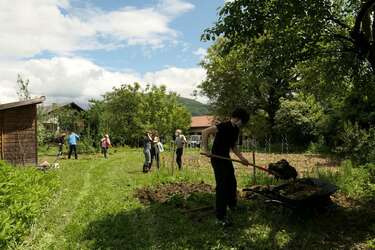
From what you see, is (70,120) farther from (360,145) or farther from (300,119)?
(360,145)

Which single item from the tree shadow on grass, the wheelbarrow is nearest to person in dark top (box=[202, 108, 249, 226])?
the tree shadow on grass

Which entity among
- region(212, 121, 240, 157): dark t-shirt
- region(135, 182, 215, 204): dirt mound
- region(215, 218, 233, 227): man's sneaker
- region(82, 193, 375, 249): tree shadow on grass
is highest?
region(212, 121, 240, 157): dark t-shirt

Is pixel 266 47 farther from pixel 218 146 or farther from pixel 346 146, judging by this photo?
pixel 346 146

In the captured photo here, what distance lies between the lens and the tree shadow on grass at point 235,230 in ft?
20.3

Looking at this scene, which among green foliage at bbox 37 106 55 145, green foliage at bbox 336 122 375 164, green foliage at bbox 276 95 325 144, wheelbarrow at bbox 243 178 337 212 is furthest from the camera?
green foliage at bbox 37 106 55 145

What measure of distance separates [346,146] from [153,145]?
27.1 feet

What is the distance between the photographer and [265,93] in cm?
4091

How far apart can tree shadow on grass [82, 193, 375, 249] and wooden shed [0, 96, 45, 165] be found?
10.8m

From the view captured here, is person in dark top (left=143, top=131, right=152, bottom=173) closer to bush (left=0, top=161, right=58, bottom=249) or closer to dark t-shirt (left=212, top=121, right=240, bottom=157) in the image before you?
bush (left=0, top=161, right=58, bottom=249)

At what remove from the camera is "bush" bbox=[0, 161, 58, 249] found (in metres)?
5.61

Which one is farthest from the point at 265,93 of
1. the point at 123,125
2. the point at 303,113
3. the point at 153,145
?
the point at 153,145

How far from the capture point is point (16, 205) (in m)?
6.37

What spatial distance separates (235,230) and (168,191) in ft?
12.4

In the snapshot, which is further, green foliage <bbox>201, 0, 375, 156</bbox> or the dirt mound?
the dirt mound
